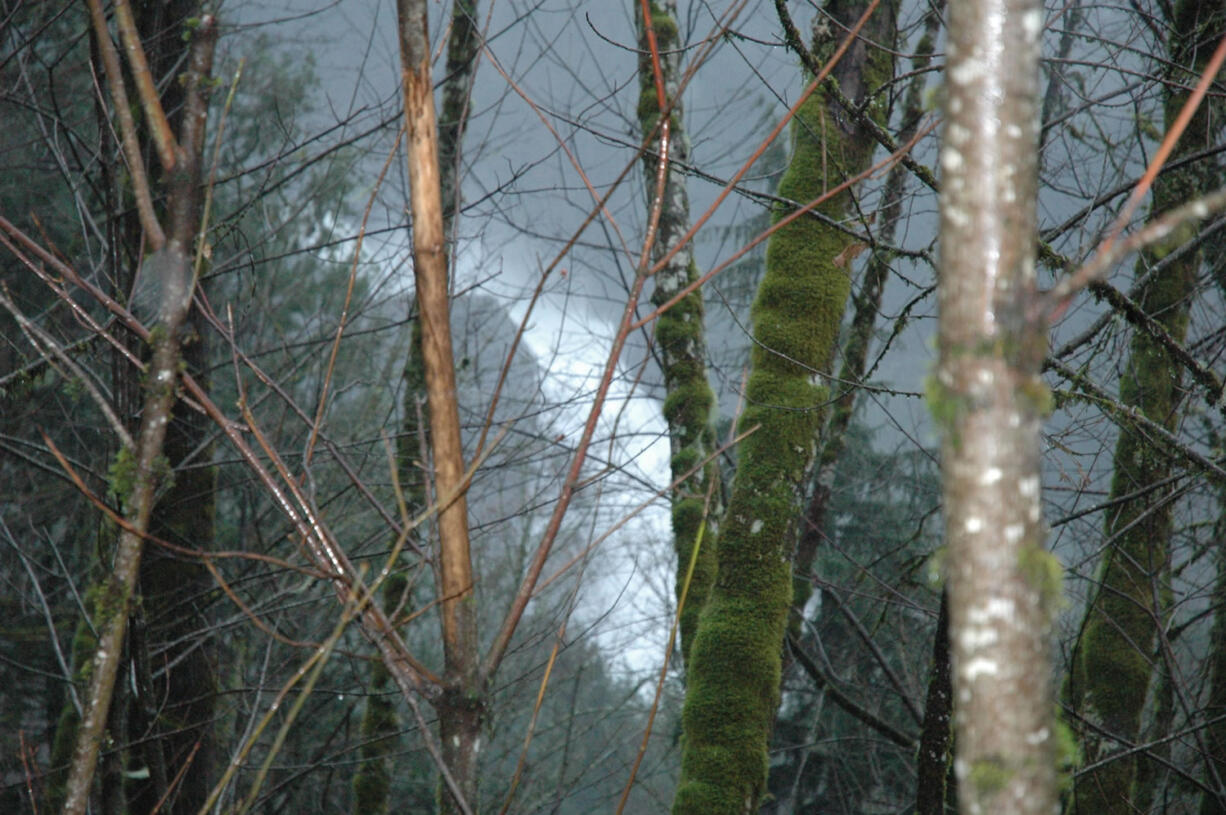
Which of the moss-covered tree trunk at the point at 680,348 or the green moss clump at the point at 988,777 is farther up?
the moss-covered tree trunk at the point at 680,348

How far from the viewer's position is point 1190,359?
8.57 feet

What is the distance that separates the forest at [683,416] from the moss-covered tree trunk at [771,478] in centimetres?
2

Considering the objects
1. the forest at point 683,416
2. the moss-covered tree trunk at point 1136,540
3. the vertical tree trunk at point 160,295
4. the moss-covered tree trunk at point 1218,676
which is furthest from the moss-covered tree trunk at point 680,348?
the vertical tree trunk at point 160,295

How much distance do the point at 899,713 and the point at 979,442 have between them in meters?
11.4

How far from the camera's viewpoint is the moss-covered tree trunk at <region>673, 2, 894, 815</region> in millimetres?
3928

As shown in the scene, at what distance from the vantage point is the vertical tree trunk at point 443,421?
1.68m

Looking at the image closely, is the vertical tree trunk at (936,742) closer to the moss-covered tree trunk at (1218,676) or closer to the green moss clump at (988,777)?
the green moss clump at (988,777)

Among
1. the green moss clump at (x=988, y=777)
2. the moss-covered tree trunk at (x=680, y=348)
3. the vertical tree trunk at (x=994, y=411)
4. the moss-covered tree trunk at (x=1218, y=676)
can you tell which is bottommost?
the green moss clump at (x=988, y=777)

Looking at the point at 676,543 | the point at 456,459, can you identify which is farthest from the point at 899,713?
the point at 456,459

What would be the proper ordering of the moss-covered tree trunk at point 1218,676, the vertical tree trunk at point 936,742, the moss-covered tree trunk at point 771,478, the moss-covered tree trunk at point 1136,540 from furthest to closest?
the moss-covered tree trunk at point 1218,676, the moss-covered tree trunk at point 1136,540, the moss-covered tree trunk at point 771,478, the vertical tree trunk at point 936,742

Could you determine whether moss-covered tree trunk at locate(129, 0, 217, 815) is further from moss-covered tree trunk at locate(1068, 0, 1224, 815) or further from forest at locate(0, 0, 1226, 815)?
moss-covered tree trunk at locate(1068, 0, 1224, 815)

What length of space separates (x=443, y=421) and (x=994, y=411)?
1174 millimetres

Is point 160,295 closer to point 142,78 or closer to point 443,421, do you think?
point 142,78

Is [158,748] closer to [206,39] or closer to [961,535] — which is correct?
[206,39]
